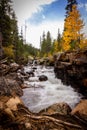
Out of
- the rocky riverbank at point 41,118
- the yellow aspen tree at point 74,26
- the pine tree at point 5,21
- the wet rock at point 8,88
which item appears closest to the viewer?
the rocky riverbank at point 41,118

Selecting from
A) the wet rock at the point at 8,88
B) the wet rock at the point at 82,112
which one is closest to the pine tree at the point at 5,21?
the wet rock at the point at 8,88

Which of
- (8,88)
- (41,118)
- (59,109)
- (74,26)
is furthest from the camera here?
(74,26)

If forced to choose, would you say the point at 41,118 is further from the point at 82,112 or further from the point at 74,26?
the point at 74,26

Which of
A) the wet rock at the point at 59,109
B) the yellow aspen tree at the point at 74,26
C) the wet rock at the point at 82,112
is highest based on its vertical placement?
the yellow aspen tree at the point at 74,26

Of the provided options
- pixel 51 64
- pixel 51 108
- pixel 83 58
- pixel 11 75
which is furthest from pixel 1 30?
pixel 51 108

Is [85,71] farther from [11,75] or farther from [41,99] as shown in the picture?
[11,75]

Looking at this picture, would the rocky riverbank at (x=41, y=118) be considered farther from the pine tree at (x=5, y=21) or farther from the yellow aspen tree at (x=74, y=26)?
the yellow aspen tree at (x=74, y=26)

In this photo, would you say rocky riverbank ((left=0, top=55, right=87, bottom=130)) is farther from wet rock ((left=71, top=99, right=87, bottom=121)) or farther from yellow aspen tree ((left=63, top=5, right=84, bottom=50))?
yellow aspen tree ((left=63, top=5, right=84, bottom=50))

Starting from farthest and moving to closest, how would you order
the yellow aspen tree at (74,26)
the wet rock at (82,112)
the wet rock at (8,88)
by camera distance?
the yellow aspen tree at (74,26) → the wet rock at (8,88) → the wet rock at (82,112)

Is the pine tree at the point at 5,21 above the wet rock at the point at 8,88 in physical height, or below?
above

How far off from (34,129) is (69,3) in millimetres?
33730

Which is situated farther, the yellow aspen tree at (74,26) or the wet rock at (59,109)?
the yellow aspen tree at (74,26)

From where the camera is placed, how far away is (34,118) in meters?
6.66

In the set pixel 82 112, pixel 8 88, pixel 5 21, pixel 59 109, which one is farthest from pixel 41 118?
pixel 5 21
